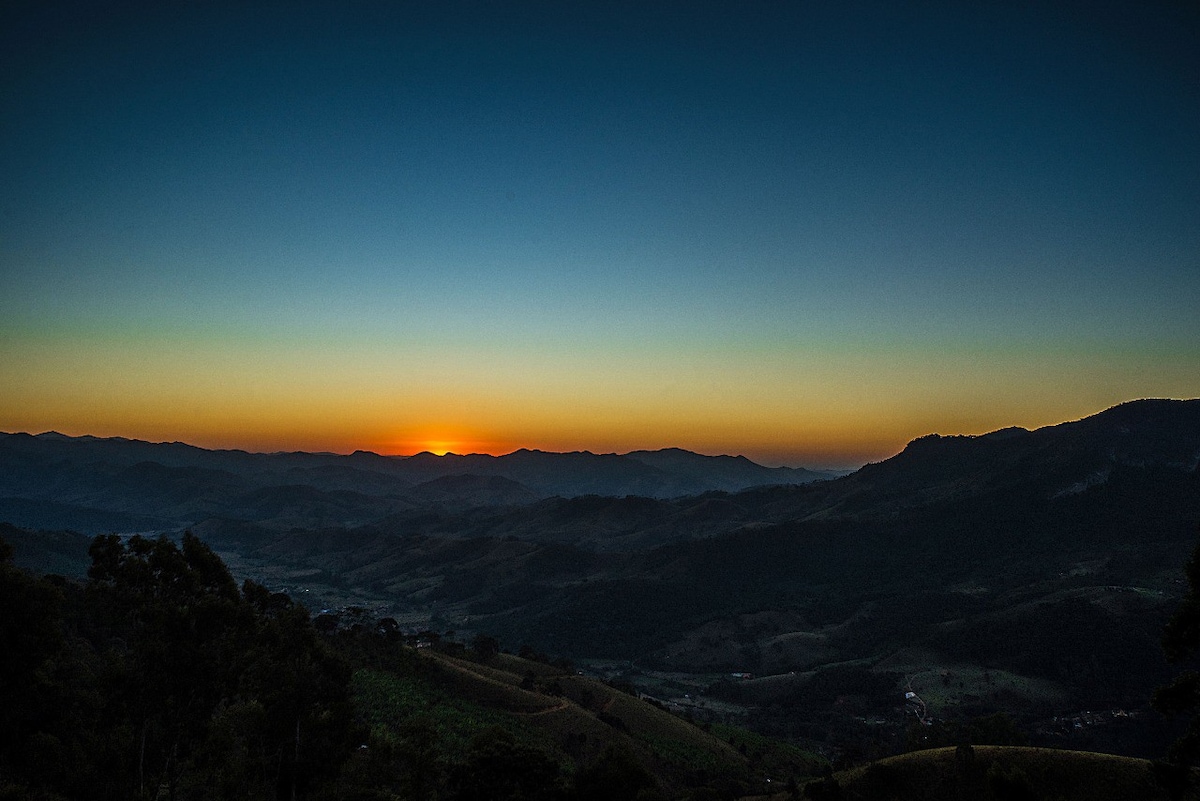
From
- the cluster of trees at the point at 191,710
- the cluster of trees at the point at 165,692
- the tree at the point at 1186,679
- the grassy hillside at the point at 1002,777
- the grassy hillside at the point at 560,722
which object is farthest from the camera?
the grassy hillside at the point at 560,722

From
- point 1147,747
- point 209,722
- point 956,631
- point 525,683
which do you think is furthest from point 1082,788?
point 956,631

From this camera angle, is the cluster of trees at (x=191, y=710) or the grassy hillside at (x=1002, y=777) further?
the grassy hillside at (x=1002, y=777)

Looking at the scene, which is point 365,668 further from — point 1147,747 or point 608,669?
point 1147,747

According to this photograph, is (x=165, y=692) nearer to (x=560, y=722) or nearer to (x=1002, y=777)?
(x=1002, y=777)

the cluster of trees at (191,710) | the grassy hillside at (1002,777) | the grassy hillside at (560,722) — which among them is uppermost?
Result: the cluster of trees at (191,710)

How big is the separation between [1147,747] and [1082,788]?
3788 inches

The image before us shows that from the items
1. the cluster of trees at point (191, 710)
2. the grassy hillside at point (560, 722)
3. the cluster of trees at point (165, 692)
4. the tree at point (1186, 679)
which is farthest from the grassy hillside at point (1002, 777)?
the cluster of trees at point (165, 692)

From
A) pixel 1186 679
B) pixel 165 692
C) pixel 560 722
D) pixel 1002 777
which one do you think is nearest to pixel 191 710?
pixel 165 692

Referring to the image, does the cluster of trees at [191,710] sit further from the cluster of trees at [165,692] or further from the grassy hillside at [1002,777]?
the grassy hillside at [1002,777]

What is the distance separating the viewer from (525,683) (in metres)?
98.1

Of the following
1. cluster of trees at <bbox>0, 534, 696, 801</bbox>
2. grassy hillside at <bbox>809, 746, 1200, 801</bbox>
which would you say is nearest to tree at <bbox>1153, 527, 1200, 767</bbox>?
grassy hillside at <bbox>809, 746, 1200, 801</bbox>

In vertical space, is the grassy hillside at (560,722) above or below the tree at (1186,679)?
below

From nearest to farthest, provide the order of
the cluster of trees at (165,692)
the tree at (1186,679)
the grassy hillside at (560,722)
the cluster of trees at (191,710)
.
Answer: the tree at (1186,679)
the cluster of trees at (165,692)
the cluster of trees at (191,710)
the grassy hillside at (560,722)

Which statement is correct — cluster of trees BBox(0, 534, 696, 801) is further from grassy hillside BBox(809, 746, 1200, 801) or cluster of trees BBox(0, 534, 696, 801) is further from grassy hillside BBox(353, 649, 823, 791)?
grassy hillside BBox(809, 746, 1200, 801)
